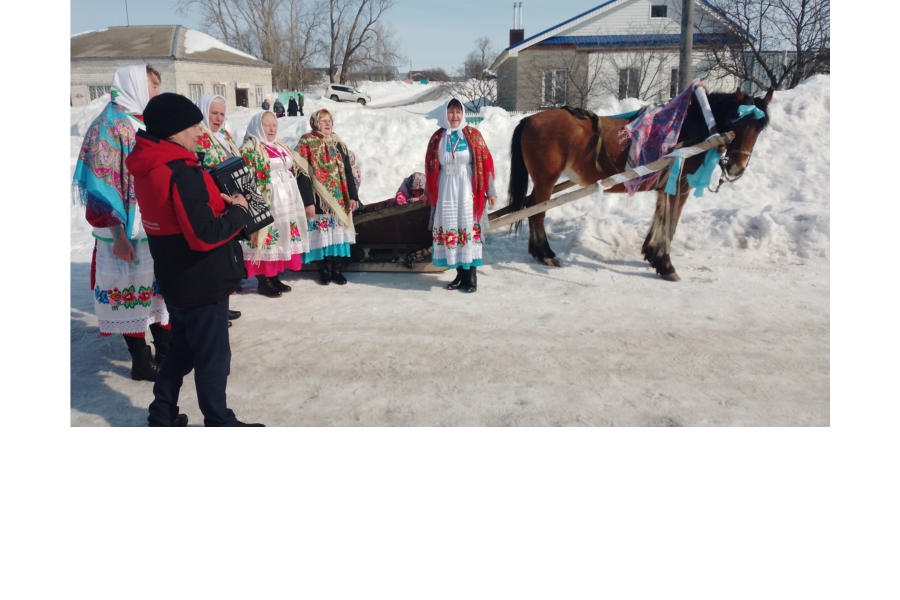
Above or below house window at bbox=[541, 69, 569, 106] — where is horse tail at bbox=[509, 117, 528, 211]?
below

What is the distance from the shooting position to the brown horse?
5.47 metres

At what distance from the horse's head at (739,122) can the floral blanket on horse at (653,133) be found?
0.96 ft

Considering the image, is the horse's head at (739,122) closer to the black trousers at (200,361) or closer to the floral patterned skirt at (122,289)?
the black trousers at (200,361)

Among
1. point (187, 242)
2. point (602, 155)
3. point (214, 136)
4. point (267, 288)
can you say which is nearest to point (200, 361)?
point (187, 242)

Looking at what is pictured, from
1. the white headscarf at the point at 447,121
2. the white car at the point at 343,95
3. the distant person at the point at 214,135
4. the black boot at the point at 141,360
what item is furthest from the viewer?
the white car at the point at 343,95

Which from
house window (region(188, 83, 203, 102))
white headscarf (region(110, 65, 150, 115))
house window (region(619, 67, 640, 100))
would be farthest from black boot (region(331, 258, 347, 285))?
house window (region(188, 83, 203, 102))

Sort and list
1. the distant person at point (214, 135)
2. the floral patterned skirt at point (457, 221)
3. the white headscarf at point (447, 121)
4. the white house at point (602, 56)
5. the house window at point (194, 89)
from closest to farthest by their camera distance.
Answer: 1. the distant person at point (214, 135)
2. the white headscarf at point (447, 121)
3. the floral patterned skirt at point (457, 221)
4. the white house at point (602, 56)
5. the house window at point (194, 89)

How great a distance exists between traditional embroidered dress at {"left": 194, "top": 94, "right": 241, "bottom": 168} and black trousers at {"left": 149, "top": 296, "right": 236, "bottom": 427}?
1.34 m

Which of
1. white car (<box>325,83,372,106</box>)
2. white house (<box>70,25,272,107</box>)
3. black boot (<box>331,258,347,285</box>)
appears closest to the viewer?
black boot (<box>331,258,347,285</box>)

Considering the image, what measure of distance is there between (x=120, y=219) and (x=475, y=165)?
9.51ft

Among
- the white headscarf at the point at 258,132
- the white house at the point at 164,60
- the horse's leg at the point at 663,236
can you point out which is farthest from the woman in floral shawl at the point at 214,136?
the white house at the point at 164,60

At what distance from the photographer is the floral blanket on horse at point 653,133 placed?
5.61 metres

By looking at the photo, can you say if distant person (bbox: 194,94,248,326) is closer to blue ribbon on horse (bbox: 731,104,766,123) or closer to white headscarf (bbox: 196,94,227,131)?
white headscarf (bbox: 196,94,227,131)

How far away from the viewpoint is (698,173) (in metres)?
5.63
